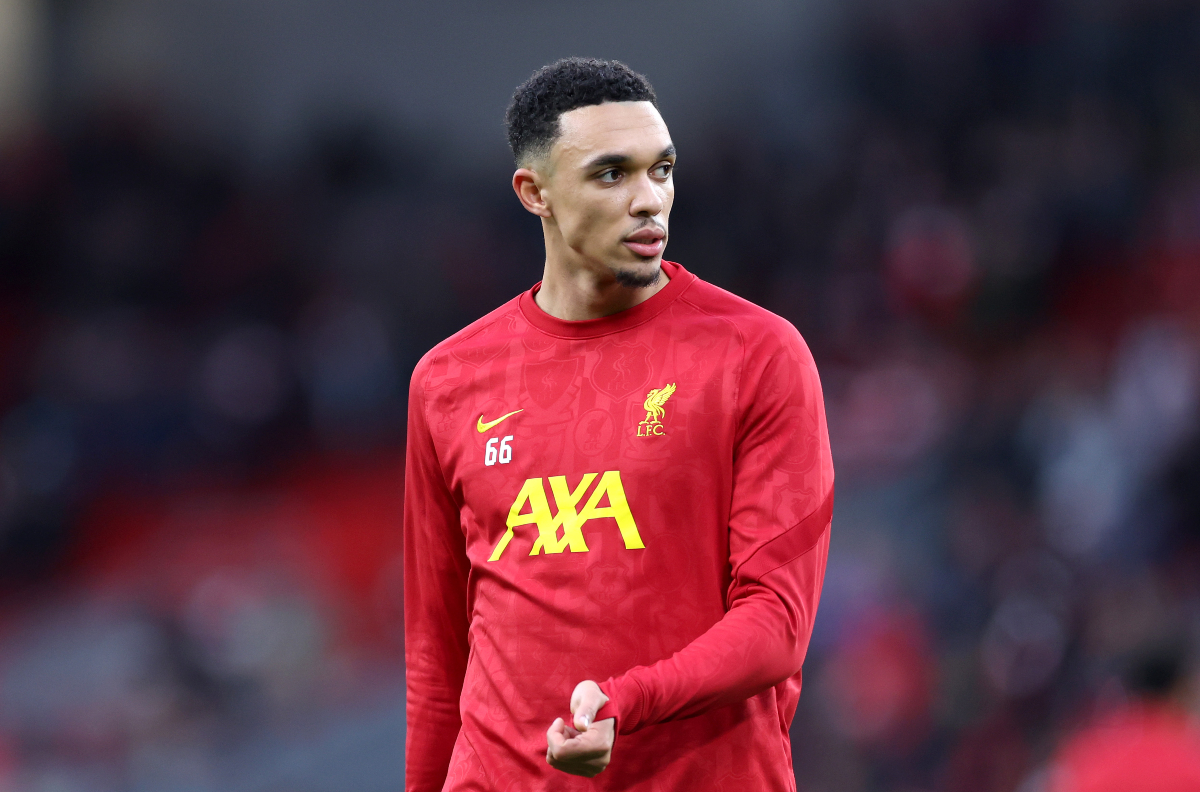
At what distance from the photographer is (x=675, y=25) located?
35.2ft

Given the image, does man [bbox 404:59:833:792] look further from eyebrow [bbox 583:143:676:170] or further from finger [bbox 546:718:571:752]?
finger [bbox 546:718:571:752]

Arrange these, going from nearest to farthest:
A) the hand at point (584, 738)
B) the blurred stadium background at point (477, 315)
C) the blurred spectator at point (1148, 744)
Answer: the hand at point (584, 738) → the blurred spectator at point (1148, 744) → the blurred stadium background at point (477, 315)

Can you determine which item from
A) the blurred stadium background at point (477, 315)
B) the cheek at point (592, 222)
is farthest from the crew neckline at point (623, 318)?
the blurred stadium background at point (477, 315)

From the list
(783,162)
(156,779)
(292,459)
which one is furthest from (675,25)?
(156,779)

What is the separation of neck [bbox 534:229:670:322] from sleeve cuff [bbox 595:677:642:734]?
75 centimetres

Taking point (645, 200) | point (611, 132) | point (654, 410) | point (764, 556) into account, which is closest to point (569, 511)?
point (654, 410)

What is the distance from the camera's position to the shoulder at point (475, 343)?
2.58m

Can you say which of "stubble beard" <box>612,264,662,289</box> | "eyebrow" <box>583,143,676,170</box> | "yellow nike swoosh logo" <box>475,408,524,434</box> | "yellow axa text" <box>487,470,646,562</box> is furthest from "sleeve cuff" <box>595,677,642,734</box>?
"eyebrow" <box>583,143,676,170</box>

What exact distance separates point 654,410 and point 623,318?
21cm

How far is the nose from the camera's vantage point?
93.3 inches

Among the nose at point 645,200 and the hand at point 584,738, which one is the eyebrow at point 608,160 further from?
the hand at point 584,738

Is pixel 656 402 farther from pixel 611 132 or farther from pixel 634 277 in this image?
pixel 611 132

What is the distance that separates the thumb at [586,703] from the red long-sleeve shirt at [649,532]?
0.16 metres

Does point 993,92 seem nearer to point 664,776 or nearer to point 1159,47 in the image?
point 1159,47
